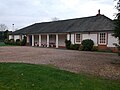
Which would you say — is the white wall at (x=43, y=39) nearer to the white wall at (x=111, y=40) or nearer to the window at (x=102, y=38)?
the window at (x=102, y=38)

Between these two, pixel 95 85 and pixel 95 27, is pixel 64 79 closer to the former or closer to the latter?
pixel 95 85

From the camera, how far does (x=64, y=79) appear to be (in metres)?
8.50

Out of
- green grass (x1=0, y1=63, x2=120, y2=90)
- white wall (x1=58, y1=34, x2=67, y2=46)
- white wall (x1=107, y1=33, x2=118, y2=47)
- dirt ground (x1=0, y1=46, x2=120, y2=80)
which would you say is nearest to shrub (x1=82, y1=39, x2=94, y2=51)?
white wall (x1=107, y1=33, x2=118, y2=47)

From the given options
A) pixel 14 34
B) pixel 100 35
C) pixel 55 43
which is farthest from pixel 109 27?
pixel 14 34

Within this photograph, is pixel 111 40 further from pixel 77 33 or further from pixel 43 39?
pixel 43 39

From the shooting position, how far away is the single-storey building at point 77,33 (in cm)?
2927

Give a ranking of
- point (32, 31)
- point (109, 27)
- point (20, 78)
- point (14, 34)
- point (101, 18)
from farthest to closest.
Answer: point (14, 34) → point (32, 31) → point (101, 18) → point (109, 27) → point (20, 78)

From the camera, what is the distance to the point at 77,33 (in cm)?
3312

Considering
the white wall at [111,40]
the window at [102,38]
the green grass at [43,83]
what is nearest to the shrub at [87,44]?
the window at [102,38]

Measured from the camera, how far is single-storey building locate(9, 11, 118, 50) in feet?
96.0

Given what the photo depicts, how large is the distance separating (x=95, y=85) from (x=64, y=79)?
1.29 m

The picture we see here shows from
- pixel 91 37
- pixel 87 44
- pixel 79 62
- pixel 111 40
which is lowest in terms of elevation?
pixel 79 62

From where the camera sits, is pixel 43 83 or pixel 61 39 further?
pixel 61 39

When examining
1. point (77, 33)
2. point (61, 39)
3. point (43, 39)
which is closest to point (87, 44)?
point (77, 33)
